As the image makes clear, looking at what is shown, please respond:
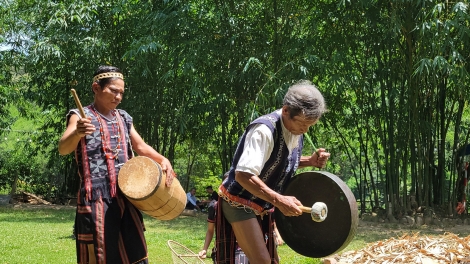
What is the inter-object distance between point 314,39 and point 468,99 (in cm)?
261

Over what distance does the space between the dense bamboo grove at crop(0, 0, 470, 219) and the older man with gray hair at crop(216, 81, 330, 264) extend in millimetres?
5441

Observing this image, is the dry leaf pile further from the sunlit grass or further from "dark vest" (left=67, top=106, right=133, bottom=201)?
"dark vest" (left=67, top=106, right=133, bottom=201)

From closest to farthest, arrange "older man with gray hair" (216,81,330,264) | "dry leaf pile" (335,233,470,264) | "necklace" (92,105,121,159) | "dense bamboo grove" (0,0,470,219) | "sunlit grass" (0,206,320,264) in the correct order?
"older man with gray hair" (216,81,330,264) < "necklace" (92,105,121,159) < "dry leaf pile" (335,233,470,264) < "sunlit grass" (0,206,320,264) < "dense bamboo grove" (0,0,470,219)

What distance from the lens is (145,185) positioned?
325 cm

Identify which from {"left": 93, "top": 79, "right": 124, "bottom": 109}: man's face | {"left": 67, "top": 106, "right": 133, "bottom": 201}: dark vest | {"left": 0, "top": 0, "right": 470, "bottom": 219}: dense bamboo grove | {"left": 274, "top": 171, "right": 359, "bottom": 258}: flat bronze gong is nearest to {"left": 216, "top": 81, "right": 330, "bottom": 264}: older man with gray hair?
{"left": 274, "top": 171, "right": 359, "bottom": 258}: flat bronze gong

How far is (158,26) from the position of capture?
1048cm

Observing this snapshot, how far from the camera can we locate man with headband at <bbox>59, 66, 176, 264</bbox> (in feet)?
10.6

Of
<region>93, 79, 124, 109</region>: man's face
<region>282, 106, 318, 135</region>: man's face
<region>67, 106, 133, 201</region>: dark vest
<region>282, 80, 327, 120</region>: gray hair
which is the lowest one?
<region>67, 106, 133, 201</region>: dark vest

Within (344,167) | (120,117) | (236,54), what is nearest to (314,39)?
(236,54)

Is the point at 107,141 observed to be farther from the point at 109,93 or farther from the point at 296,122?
the point at 296,122

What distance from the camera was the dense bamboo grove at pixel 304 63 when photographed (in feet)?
31.3

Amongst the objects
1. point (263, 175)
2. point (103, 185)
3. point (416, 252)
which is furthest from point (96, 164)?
point (416, 252)

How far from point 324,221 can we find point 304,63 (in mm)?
6596

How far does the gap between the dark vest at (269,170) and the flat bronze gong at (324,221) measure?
13cm
